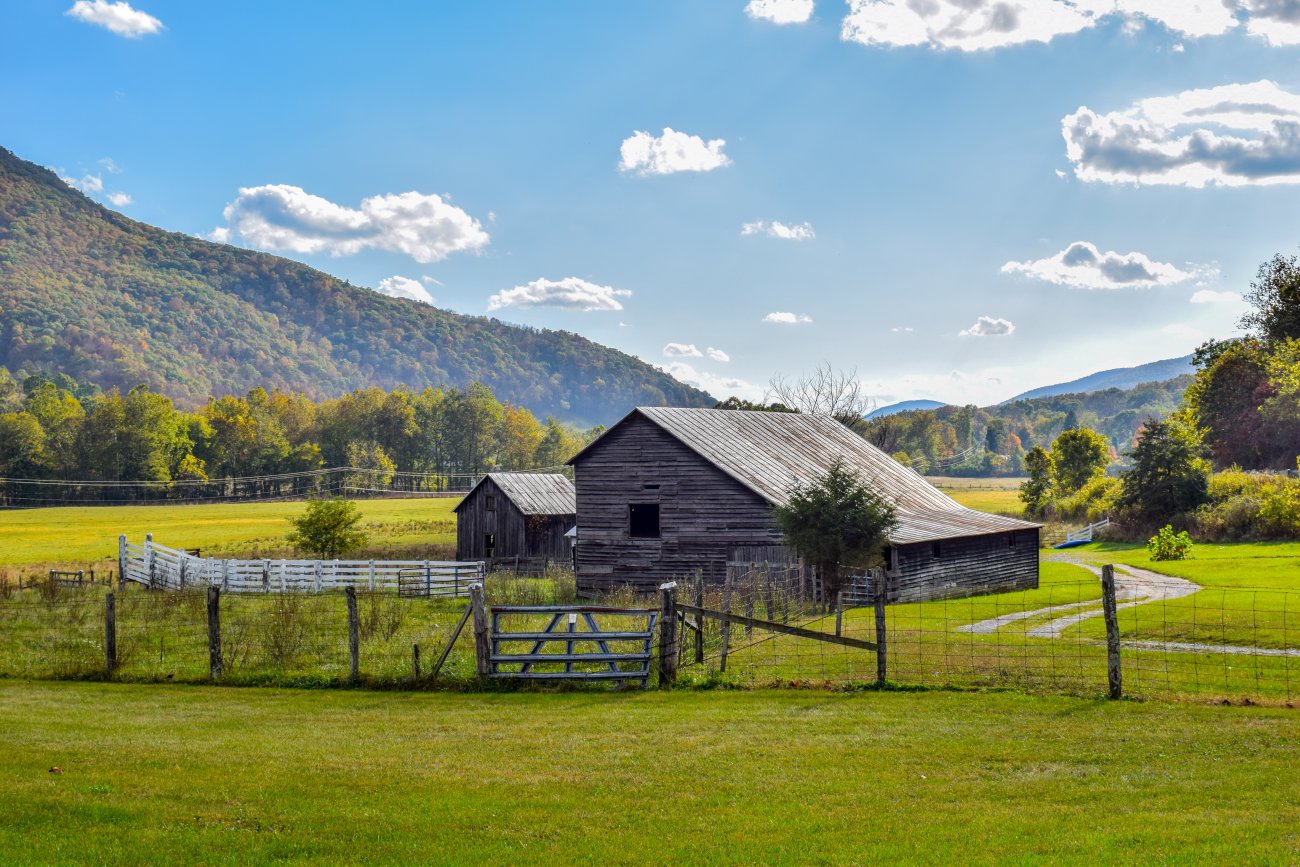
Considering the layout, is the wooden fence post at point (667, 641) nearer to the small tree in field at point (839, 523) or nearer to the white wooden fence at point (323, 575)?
the small tree in field at point (839, 523)

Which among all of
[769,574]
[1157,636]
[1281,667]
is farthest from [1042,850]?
[769,574]

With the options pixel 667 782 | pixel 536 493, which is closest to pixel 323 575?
pixel 536 493

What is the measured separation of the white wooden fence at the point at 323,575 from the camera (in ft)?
128

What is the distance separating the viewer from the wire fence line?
15.9m

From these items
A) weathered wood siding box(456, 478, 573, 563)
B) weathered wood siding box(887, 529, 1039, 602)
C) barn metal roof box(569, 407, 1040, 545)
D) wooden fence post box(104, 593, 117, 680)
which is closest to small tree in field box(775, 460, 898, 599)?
barn metal roof box(569, 407, 1040, 545)

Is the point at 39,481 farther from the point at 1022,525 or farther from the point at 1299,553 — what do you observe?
the point at 1299,553

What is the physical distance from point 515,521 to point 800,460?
1448 centimetres

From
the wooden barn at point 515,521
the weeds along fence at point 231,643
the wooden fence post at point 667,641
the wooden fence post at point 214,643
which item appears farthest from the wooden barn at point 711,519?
the wooden fence post at point 214,643

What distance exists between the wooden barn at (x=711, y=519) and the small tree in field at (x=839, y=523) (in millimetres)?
3147

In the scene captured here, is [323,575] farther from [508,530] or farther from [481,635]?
[481,635]

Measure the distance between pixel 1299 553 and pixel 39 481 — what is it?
116720 millimetres

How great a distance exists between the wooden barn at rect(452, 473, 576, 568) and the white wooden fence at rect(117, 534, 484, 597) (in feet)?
24.5

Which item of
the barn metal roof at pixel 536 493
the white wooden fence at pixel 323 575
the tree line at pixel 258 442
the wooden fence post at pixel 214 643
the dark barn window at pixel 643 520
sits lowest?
the white wooden fence at pixel 323 575

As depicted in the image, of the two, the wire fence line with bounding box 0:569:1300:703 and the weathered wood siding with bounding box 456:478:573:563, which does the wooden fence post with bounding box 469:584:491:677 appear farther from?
the weathered wood siding with bounding box 456:478:573:563
